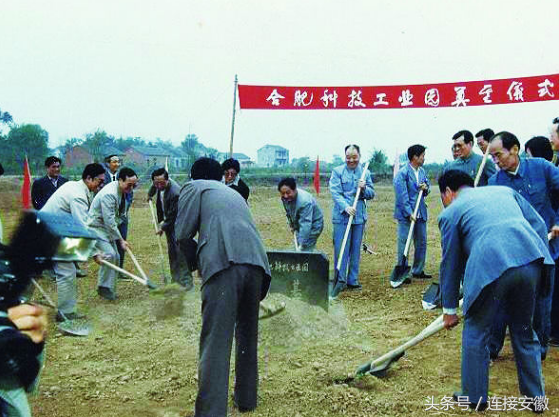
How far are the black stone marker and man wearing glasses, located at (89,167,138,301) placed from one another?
192 cm

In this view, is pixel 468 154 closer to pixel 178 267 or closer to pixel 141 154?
pixel 178 267

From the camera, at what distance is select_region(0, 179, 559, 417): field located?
11.9ft

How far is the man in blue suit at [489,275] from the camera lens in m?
3.21

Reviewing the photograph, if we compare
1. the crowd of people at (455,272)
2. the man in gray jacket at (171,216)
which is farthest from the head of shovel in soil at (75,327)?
the crowd of people at (455,272)

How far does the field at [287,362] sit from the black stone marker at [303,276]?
198 millimetres

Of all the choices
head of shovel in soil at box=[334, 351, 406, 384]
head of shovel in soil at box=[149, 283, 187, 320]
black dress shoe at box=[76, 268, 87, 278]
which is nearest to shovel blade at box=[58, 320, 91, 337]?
head of shovel in soil at box=[149, 283, 187, 320]

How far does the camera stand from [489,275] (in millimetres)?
3211

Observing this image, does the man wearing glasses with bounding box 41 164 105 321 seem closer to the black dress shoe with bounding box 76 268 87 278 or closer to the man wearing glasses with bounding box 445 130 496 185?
the black dress shoe with bounding box 76 268 87 278

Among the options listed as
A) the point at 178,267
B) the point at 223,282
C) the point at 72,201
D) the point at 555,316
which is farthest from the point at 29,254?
the point at 178,267

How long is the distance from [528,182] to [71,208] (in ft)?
14.4

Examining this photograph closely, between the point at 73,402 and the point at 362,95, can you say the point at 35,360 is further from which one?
the point at 362,95

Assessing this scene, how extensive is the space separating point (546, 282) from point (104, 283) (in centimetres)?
499

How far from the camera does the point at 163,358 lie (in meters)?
4.56

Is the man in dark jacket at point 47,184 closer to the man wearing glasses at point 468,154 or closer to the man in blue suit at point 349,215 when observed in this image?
the man in blue suit at point 349,215
